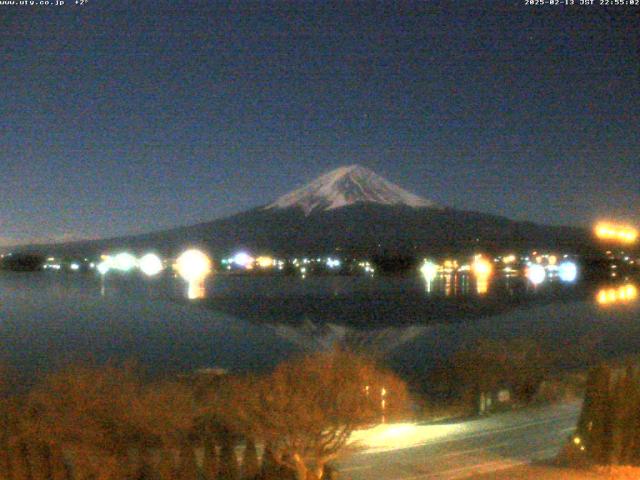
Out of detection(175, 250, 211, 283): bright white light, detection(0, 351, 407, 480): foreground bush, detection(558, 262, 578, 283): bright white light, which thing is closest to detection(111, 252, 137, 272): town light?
detection(175, 250, 211, 283): bright white light

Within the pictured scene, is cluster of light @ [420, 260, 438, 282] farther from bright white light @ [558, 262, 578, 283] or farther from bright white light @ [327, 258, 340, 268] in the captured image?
bright white light @ [558, 262, 578, 283]

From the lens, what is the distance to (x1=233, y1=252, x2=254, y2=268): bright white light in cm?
7830

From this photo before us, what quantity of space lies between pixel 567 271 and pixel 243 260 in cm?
3087

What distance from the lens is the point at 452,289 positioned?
53.9m

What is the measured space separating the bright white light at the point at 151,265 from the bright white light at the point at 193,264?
5.99ft

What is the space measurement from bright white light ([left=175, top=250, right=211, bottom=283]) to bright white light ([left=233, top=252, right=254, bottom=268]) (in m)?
2.91

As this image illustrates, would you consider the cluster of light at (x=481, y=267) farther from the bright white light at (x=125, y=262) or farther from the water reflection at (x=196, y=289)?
the bright white light at (x=125, y=262)

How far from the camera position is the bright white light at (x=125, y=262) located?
90.6 meters

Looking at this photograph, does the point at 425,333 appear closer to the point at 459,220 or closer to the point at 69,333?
the point at 69,333

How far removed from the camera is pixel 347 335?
31.2m

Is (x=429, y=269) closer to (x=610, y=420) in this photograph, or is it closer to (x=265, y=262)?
(x=265, y=262)

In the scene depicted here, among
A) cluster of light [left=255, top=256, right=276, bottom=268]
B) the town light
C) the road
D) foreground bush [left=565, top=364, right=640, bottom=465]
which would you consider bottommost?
the road

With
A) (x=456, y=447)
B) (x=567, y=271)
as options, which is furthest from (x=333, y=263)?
(x=456, y=447)

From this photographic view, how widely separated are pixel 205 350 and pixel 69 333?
22.0ft
